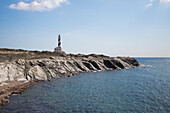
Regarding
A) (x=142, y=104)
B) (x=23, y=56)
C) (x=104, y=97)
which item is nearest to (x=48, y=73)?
(x=23, y=56)

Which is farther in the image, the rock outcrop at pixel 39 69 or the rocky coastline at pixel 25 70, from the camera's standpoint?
the rock outcrop at pixel 39 69

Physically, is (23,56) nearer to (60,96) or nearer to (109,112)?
(60,96)

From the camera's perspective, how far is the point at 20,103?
2283 centimetres

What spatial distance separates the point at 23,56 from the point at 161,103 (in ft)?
165

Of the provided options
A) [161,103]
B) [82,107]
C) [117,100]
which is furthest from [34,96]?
[161,103]

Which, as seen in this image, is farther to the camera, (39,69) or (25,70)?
(39,69)

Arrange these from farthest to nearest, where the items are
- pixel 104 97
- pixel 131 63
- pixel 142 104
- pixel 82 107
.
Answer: pixel 131 63, pixel 104 97, pixel 142 104, pixel 82 107

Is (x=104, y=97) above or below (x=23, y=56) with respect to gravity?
below

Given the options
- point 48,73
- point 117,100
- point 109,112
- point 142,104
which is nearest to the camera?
point 109,112

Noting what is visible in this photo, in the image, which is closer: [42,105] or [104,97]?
[42,105]

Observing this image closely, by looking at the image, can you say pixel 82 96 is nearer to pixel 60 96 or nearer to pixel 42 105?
pixel 60 96

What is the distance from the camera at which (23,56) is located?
51500 mm

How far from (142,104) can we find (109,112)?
7.90 meters

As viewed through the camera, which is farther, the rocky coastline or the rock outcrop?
the rock outcrop
